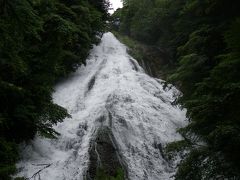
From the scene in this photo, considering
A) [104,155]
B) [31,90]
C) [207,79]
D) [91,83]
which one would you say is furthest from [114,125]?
[91,83]

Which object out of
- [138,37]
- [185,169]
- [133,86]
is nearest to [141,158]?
[185,169]

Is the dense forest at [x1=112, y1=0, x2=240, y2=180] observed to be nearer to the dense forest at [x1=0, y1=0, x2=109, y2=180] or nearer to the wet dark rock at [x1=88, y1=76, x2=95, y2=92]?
the wet dark rock at [x1=88, y1=76, x2=95, y2=92]

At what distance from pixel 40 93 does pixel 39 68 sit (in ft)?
2.83

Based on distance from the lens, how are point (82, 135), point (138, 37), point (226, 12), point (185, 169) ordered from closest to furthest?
point (185, 169) < point (82, 135) < point (226, 12) < point (138, 37)

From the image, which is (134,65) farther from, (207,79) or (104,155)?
(207,79)

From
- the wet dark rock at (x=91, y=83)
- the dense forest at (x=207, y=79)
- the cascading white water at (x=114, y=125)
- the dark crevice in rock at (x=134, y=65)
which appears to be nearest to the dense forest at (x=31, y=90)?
the cascading white water at (x=114, y=125)

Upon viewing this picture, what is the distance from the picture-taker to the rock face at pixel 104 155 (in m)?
10.1

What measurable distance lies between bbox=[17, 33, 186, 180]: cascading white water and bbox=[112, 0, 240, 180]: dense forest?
43.1 inches

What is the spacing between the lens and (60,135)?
39.1 feet

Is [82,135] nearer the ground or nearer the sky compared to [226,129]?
nearer the ground

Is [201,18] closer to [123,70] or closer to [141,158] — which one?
[123,70]

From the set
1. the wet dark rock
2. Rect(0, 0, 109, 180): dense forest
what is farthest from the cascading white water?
Rect(0, 0, 109, 180): dense forest

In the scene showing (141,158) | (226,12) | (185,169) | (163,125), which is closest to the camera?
(185,169)

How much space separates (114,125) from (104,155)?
1644 millimetres
